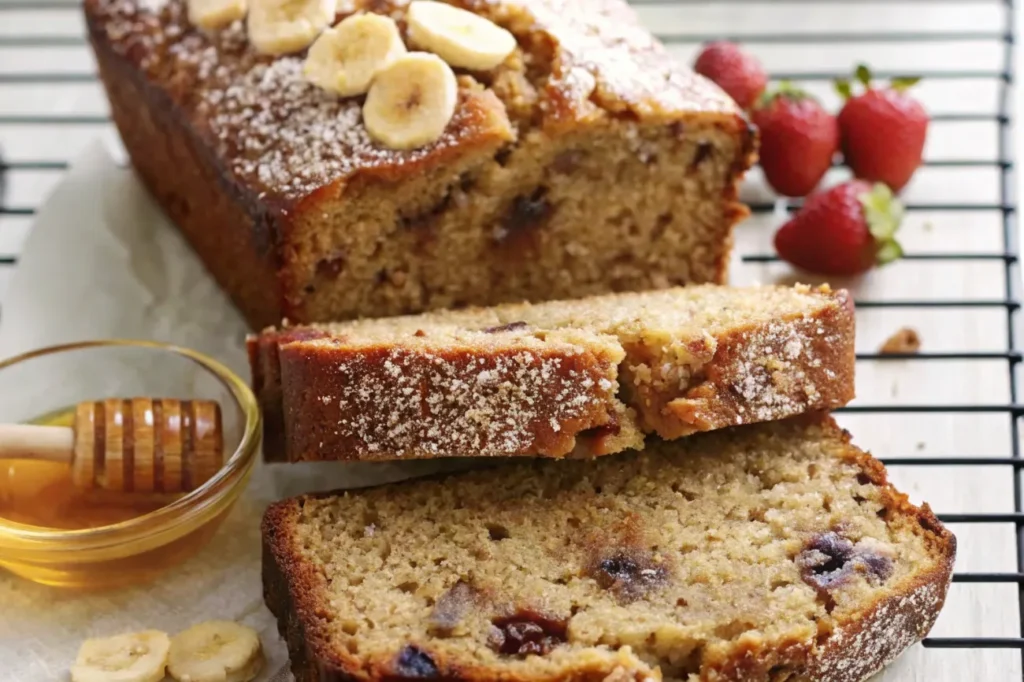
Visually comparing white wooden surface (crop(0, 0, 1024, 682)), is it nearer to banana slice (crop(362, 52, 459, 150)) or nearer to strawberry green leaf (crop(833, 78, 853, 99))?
strawberry green leaf (crop(833, 78, 853, 99))

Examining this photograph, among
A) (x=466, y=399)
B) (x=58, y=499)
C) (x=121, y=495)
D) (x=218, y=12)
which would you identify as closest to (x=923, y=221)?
(x=466, y=399)

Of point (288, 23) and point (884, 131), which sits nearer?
point (288, 23)

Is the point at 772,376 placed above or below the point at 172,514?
above

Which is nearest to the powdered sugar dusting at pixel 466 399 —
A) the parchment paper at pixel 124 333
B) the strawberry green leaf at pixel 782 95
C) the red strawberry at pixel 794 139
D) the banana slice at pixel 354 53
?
the parchment paper at pixel 124 333

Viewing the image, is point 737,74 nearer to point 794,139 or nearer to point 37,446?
point 794,139

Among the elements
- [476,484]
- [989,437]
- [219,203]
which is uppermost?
[219,203]

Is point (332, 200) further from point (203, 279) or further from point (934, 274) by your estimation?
point (934, 274)

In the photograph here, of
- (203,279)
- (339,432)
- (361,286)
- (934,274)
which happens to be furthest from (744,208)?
(203,279)
